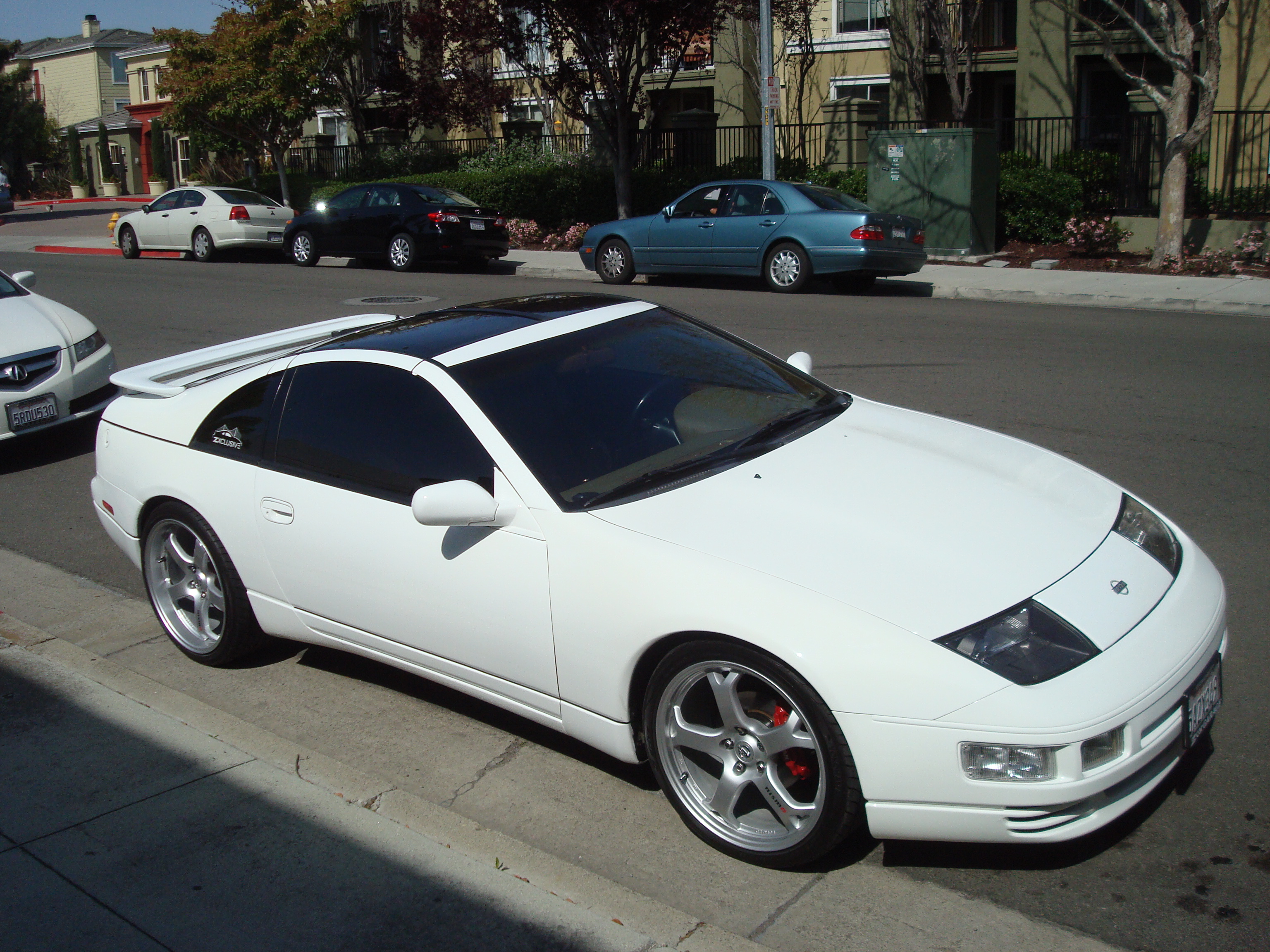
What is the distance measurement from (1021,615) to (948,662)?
0.30 meters

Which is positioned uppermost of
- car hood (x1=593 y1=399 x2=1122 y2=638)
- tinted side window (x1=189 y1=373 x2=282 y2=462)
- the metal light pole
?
the metal light pole

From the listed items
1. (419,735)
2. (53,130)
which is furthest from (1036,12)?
(53,130)

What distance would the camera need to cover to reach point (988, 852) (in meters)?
3.34

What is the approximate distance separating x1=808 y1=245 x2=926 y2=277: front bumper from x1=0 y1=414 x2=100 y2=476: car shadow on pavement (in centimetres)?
930

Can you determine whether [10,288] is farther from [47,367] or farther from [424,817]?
[424,817]

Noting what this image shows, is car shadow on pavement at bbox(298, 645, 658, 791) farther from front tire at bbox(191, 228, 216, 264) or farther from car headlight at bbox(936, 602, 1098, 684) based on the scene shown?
front tire at bbox(191, 228, 216, 264)

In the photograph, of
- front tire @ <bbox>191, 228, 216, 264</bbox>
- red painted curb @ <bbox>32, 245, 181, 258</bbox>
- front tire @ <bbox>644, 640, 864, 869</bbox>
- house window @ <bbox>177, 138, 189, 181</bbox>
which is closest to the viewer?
front tire @ <bbox>644, 640, 864, 869</bbox>

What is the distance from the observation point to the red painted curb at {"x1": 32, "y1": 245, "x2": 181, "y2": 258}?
84.4 ft

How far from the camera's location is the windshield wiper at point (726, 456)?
12.2 feet

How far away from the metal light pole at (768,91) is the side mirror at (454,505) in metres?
16.0

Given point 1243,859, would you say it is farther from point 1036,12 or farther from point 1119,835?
point 1036,12

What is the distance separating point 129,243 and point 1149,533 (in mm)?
25255

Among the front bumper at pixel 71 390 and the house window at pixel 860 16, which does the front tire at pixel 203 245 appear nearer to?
the house window at pixel 860 16

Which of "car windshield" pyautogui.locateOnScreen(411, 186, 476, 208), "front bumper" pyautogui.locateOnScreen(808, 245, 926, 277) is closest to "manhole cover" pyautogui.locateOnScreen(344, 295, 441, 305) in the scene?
"car windshield" pyautogui.locateOnScreen(411, 186, 476, 208)
